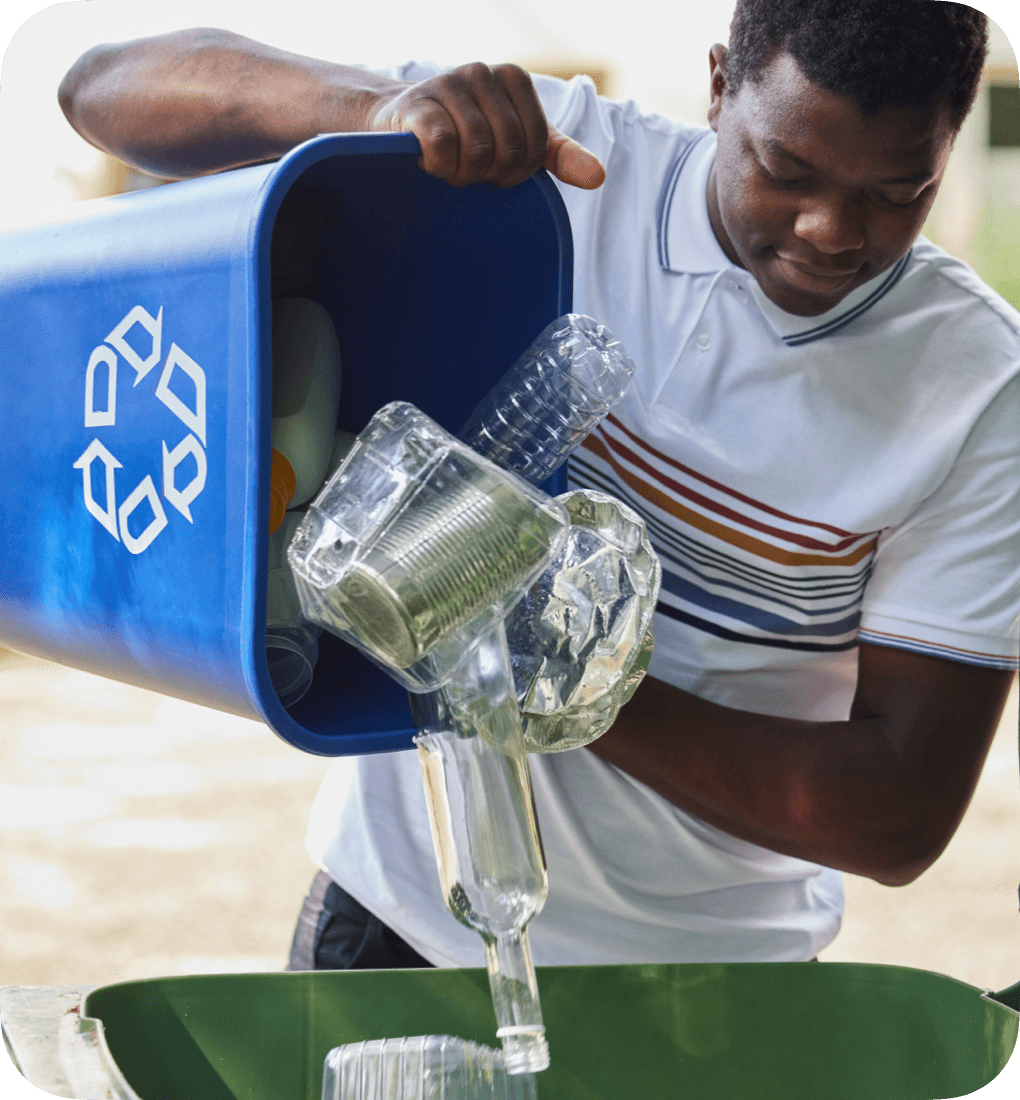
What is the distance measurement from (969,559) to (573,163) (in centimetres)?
42

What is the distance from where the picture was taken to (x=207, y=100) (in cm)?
70

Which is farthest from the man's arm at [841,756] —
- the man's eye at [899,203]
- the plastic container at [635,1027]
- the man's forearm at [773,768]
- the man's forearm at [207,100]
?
the man's forearm at [207,100]

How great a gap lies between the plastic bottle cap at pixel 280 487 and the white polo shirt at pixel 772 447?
0.91 ft

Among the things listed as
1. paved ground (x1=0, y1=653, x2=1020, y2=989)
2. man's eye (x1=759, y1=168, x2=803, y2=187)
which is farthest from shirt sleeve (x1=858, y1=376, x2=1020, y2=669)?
paved ground (x1=0, y1=653, x2=1020, y2=989)

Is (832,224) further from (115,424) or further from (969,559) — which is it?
(115,424)

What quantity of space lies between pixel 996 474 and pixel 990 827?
4.43 feet

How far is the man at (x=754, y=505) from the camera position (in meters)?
0.75

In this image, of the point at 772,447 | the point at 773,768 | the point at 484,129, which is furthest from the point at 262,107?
Result: the point at 773,768

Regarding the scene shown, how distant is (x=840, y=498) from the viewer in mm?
810

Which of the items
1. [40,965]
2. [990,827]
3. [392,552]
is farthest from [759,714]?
[40,965]

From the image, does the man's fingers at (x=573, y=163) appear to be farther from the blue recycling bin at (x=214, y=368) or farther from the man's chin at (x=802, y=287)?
the man's chin at (x=802, y=287)

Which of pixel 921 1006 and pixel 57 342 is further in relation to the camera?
pixel 921 1006

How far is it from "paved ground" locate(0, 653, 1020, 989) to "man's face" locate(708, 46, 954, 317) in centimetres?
82

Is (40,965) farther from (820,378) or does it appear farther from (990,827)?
(820,378)
